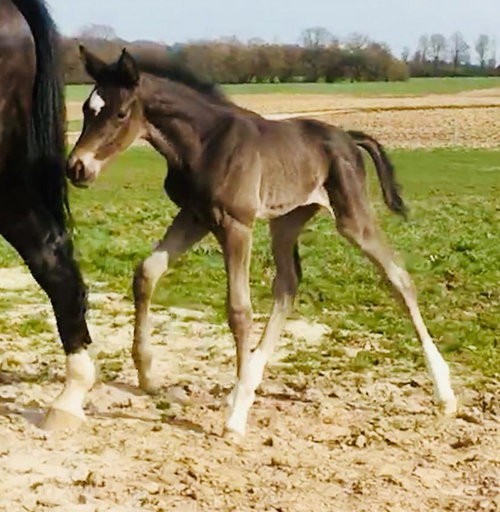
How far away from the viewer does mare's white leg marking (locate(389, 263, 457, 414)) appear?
201 inches

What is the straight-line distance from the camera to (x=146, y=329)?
5086 millimetres

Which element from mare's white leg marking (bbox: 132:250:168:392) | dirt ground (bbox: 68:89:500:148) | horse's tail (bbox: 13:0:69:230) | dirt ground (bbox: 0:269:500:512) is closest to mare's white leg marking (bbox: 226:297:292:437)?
dirt ground (bbox: 0:269:500:512)

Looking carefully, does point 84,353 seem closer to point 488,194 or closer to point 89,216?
point 89,216

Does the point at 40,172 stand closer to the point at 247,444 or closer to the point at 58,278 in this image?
the point at 58,278

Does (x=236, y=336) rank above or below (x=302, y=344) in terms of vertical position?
above

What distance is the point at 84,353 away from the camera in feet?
16.1

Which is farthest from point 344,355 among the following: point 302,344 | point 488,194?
point 488,194

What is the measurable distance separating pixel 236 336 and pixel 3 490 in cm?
125

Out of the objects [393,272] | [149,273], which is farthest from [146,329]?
[393,272]

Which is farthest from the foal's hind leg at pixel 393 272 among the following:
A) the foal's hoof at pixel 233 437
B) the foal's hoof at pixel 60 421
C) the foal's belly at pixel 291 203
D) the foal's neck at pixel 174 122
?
the foal's hoof at pixel 60 421

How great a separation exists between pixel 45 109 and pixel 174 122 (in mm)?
597

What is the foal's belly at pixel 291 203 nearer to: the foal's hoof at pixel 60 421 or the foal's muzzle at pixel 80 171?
the foal's muzzle at pixel 80 171

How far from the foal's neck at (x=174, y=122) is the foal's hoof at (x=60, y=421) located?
1.27 meters

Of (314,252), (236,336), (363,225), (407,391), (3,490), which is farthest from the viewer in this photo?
(314,252)
